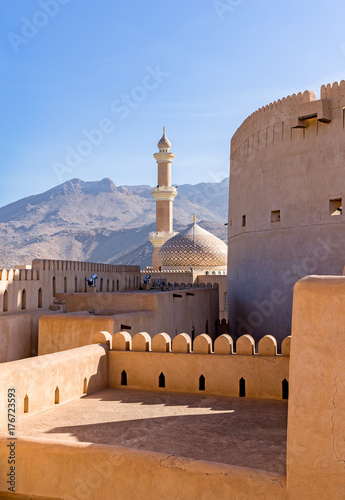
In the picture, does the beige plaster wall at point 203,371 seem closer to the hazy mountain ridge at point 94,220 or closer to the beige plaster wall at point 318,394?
Result: the beige plaster wall at point 318,394

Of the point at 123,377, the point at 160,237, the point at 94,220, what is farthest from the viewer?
the point at 94,220

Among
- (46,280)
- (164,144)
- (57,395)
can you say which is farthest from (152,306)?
(164,144)

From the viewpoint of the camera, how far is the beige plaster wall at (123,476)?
3.63 m

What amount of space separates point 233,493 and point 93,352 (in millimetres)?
2837

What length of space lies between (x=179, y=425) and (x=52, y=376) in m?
1.43

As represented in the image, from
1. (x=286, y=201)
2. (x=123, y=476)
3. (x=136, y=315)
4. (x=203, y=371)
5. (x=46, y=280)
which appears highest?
(x=286, y=201)

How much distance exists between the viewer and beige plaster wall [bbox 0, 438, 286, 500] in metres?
3.63

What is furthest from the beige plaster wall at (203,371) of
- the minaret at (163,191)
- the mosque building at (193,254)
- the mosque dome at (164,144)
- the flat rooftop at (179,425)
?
the mosque dome at (164,144)

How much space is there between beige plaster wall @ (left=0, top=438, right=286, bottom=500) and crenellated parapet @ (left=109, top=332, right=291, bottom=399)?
7.29ft

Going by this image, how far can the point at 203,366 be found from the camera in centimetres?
610

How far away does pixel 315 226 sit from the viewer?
1195cm

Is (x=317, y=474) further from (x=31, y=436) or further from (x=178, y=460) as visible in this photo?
(x=31, y=436)

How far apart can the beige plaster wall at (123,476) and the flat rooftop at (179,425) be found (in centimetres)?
18

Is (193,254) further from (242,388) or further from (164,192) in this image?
(242,388)
